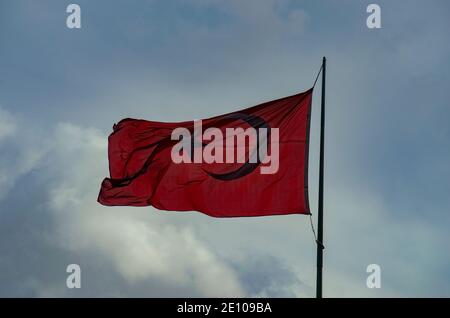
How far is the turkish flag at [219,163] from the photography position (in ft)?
96.0

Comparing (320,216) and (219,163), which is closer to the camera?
(320,216)

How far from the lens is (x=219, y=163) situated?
30.5 metres

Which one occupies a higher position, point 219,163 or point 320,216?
point 219,163

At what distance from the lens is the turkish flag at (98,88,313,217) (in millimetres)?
29250

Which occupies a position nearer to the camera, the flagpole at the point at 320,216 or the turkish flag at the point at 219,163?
the flagpole at the point at 320,216

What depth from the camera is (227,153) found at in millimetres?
30750

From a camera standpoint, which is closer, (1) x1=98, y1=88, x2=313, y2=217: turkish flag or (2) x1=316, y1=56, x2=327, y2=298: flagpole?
(2) x1=316, y1=56, x2=327, y2=298: flagpole
